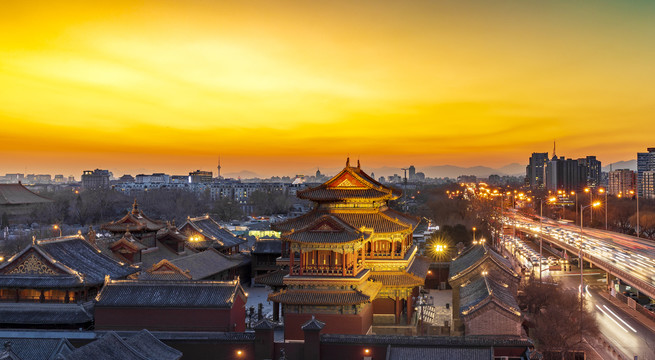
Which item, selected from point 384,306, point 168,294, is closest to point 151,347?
point 168,294

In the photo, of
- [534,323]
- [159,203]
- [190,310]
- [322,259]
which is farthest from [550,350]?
[159,203]

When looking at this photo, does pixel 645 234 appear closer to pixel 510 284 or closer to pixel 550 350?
pixel 510 284

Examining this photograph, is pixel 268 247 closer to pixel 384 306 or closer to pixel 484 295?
pixel 384 306

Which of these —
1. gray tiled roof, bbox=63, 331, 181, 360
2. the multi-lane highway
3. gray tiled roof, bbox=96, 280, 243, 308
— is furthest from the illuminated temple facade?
the multi-lane highway

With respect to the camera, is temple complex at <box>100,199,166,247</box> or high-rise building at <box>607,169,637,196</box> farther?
high-rise building at <box>607,169,637,196</box>

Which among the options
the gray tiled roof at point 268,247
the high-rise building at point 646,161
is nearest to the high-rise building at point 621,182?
the high-rise building at point 646,161

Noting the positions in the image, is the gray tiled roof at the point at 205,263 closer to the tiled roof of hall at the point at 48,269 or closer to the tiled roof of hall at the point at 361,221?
the tiled roof of hall at the point at 48,269

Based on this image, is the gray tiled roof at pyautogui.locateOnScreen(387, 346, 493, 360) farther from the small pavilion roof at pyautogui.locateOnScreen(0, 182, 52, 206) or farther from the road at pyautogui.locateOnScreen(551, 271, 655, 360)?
the small pavilion roof at pyautogui.locateOnScreen(0, 182, 52, 206)
